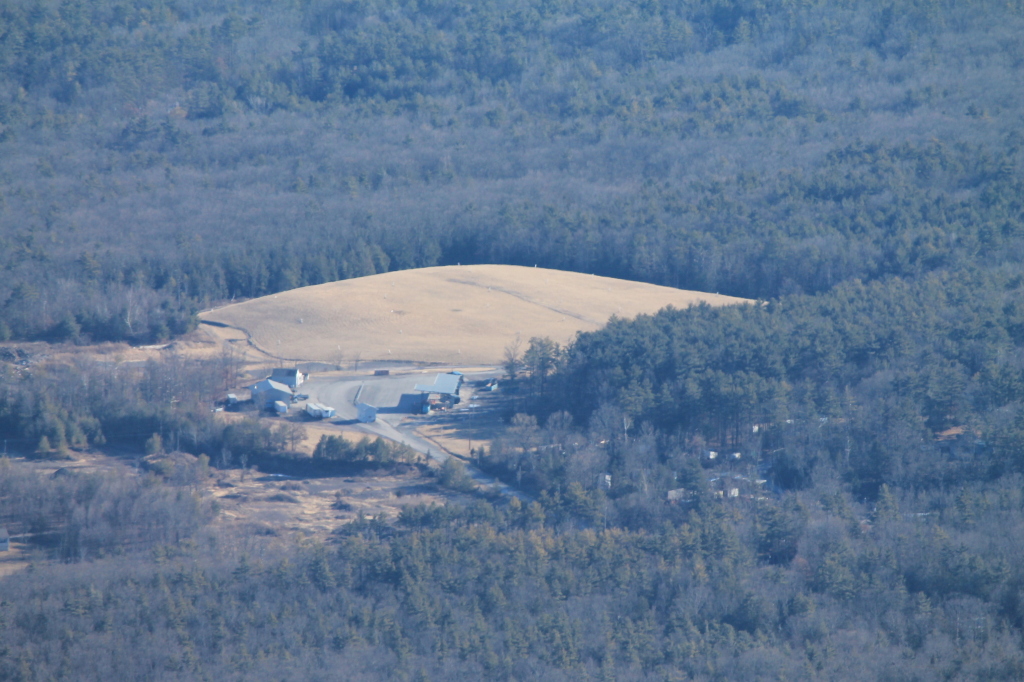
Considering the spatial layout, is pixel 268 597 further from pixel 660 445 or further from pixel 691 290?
pixel 691 290

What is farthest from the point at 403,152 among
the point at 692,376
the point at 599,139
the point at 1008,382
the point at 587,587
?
the point at 587,587

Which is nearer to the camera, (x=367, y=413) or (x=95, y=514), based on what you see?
(x=95, y=514)

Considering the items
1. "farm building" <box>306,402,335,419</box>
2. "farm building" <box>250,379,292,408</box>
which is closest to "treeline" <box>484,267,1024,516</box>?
"farm building" <box>306,402,335,419</box>

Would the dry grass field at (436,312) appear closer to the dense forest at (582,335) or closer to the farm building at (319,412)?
the dense forest at (582,335)

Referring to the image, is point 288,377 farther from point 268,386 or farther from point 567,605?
point 567,605

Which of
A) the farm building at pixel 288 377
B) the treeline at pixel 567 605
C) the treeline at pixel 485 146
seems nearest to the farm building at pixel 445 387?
the farm building at pixel 288 377

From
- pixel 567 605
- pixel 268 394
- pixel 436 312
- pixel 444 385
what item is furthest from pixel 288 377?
pixel 567 605
